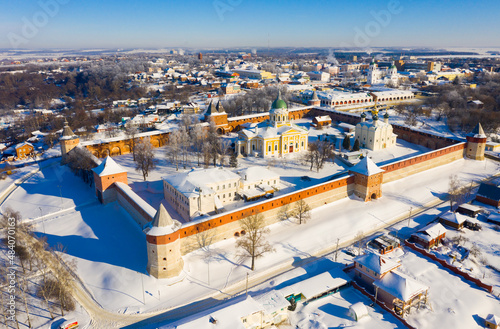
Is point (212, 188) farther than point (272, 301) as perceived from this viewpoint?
Yes

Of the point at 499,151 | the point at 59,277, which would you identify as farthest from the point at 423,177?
the point at 59,277

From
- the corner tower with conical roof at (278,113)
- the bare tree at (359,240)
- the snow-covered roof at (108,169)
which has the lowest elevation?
the bare tree at (359,240)

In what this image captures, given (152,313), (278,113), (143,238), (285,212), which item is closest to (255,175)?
(285,212)

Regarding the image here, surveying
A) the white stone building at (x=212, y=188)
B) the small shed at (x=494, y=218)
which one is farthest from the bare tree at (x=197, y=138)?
the small shed at (x=494, y=218)

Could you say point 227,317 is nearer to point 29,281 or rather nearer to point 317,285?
point 317,285

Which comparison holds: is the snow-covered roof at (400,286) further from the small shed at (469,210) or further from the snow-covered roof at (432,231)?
the small shed at (469,210)
